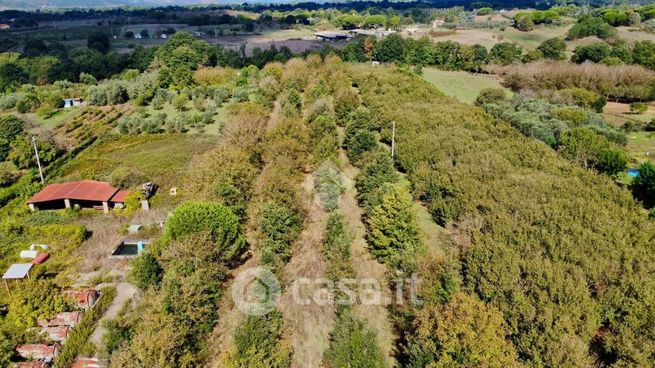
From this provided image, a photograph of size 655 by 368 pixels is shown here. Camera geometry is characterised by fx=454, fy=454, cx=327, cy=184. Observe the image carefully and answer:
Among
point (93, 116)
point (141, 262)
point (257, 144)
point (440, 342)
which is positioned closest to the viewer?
point (440, 342)

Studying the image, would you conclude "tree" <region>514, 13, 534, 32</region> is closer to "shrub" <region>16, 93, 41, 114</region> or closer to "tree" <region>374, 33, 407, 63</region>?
"tree" <region>374, 33, 407, 63</region>

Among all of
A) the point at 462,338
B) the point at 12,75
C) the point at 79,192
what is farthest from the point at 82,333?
the point at 12,75

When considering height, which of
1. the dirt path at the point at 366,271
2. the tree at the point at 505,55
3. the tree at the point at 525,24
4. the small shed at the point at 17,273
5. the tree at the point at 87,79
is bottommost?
the dirt path at the point at 366,271

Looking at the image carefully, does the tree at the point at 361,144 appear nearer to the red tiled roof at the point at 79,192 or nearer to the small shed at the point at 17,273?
the red tiled roof at the point at 79,192

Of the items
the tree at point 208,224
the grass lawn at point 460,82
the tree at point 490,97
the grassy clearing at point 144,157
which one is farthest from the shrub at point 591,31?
the tree at point 208,224

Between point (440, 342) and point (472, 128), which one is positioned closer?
point (440, 342)

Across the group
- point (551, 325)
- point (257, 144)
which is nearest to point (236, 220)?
point (257, 144)

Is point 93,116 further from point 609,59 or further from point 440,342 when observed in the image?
point 609,59

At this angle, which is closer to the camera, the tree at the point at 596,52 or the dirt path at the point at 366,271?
the dirt path at the point at 366,271

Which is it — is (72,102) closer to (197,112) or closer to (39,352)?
(197,112)
